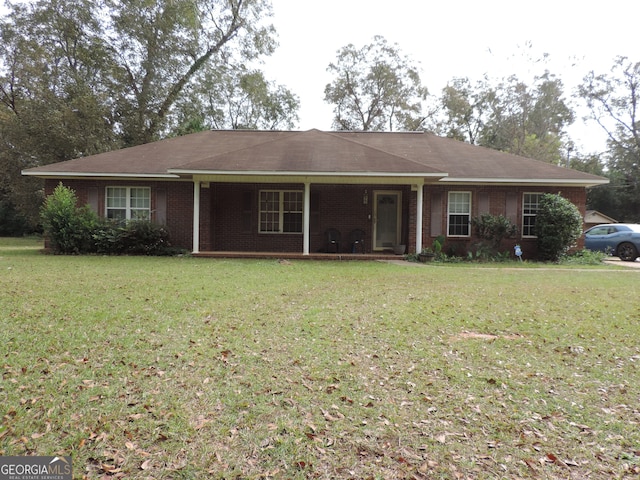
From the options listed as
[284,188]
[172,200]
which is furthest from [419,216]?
[172,200]

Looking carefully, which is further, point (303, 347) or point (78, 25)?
point (78, 25)

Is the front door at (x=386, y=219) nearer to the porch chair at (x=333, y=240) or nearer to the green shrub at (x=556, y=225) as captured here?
the porch chair at (x=333, y=240)

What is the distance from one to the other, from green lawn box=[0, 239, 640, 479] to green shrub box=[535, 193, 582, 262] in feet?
24.3

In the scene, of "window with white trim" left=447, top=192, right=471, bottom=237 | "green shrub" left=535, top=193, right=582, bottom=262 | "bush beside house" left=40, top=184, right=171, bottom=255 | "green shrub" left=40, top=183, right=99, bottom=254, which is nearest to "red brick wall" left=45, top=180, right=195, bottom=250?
"bush beside house" left=40, top=184, right=171, bottom=255

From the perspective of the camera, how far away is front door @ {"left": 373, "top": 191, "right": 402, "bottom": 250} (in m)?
15.8

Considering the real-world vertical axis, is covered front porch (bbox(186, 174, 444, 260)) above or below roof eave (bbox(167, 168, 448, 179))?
below

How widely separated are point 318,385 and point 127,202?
1372cm

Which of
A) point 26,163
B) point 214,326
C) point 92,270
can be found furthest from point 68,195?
point 26,163

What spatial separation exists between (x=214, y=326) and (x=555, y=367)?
3854 mm

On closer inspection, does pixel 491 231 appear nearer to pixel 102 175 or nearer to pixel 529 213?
pixel 529 213

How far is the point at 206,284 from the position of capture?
27.5ft

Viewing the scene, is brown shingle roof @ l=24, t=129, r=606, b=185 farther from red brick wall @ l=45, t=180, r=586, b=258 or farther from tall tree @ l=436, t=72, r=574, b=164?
tall tree @ l=436, t=72, r=574, b=164

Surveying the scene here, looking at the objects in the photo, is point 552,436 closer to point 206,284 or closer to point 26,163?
point 206,284

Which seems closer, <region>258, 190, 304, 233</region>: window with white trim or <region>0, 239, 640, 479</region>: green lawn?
<region>0, 239, 640, 479</region>: green lawn
